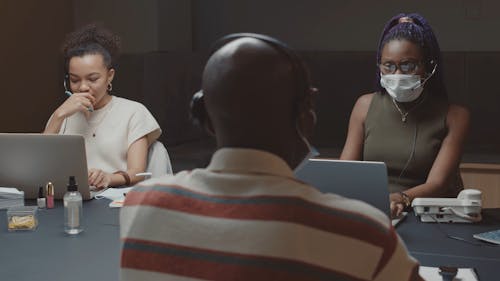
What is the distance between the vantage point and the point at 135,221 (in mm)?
1021

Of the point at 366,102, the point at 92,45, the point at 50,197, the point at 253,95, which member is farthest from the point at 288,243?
the point at 92,45

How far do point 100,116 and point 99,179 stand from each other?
0.41 metres

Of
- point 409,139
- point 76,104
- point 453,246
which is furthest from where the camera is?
point 76,104

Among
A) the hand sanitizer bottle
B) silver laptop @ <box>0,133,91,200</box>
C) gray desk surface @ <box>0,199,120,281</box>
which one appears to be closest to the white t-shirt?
silver laptop @ <box>0,133,91,200</box>

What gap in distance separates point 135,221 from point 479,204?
1414 mm

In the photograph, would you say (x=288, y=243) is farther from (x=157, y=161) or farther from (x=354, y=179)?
(x=157, y=161)

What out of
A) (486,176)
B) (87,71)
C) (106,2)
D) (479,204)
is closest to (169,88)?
(106,2)

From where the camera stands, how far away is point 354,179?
194 cm

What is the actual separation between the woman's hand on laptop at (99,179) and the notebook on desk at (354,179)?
3.27ft

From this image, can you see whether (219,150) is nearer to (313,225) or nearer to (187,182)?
(187,182)

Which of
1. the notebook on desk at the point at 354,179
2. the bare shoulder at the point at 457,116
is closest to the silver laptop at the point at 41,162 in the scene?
the notebook on desk at the point at 354,179

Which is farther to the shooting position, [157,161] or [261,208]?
[157,161]

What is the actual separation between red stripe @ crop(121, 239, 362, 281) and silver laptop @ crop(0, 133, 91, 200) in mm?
1447

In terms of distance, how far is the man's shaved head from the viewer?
0.91 m
